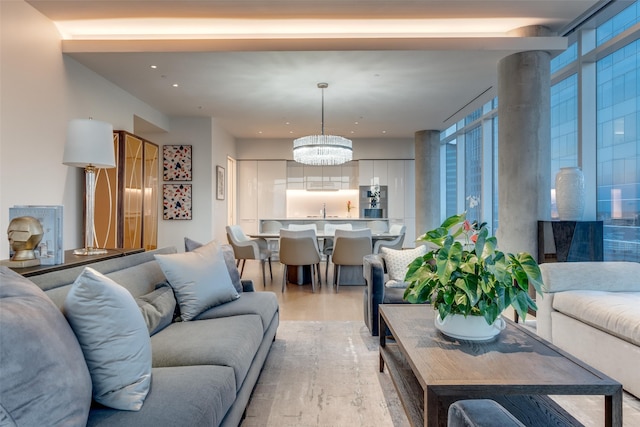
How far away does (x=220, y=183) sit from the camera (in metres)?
7.47

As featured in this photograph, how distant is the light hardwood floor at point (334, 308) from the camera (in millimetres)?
1968

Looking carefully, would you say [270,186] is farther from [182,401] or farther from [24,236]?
[182,401]

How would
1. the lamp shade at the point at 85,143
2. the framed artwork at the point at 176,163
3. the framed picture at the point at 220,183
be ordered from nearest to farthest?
the lamp shade at the point at 85,143
the framed artwork at the point at 176,163
the framed picture at the point at 220,183

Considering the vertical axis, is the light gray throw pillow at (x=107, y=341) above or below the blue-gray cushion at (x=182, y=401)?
above

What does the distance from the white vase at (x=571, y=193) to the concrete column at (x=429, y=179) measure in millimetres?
4408

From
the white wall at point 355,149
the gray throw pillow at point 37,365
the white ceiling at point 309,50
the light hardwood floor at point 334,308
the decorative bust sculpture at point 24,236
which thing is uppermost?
the white ceiling at point 309,50

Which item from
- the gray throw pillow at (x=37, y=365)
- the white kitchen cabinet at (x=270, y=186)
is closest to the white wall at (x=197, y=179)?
the white kitchen cabinet at (x=270, y=186)

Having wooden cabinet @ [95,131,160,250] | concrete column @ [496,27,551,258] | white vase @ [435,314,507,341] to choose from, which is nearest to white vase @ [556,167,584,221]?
concrete column @ [496,27,551,258]

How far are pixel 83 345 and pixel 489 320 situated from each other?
1.63 metres

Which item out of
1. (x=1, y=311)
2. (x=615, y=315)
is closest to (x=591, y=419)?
(x=615, y=315)

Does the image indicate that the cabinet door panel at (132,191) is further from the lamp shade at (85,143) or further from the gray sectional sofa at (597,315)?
the gray sectional sofa at (597,315)

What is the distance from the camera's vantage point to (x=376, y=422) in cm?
192

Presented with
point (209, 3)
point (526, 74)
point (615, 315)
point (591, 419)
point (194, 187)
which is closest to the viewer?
point (591, 419)

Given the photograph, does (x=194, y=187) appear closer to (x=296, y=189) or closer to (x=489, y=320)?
(x=296, y=189)
